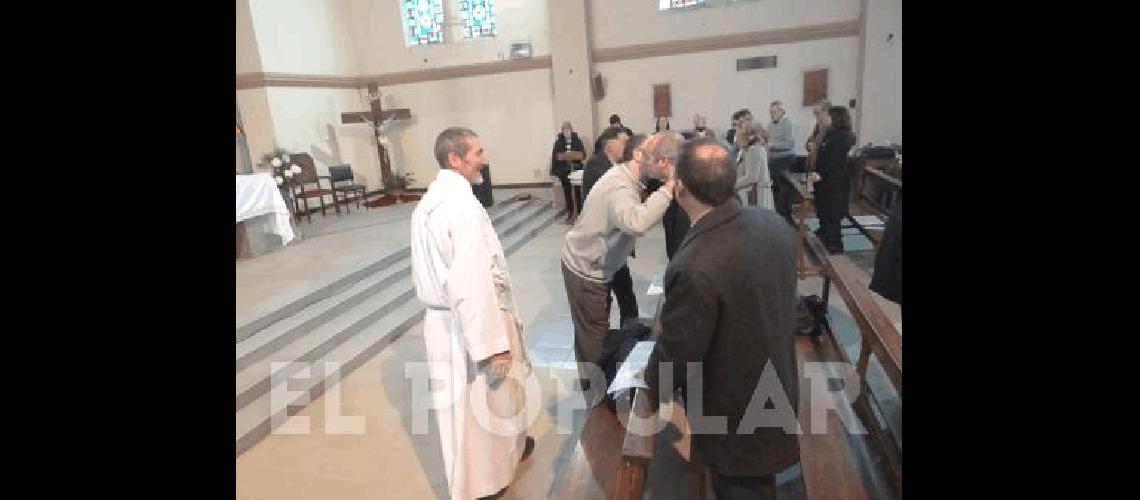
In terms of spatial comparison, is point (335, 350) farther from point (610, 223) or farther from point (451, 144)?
point (451, 144)

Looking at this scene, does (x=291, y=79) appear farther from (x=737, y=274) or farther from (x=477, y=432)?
(x=737, y=274)

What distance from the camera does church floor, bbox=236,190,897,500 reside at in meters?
3.23

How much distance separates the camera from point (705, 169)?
1763 millimetres

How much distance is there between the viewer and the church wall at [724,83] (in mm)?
10531

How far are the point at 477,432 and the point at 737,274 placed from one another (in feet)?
5.44

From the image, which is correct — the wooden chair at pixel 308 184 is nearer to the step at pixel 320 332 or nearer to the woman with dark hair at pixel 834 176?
the step at pixel 320 332

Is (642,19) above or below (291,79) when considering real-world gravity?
above

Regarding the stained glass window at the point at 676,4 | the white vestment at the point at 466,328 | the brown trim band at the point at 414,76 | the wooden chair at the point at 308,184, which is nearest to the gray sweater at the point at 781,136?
the stained glass window at the point at 676,4

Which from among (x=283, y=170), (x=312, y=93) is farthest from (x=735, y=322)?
(x=312, y=93)

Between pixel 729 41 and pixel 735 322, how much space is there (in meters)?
10.4

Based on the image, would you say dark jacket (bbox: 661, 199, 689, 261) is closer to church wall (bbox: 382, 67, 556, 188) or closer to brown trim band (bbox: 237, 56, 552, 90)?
church wall (bbox: 382, 67, 556, 188)

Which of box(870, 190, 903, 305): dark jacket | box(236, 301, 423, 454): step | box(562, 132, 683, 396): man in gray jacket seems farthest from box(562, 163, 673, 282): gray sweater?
box(236, 301, 423, 454): step

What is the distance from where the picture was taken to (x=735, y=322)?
1689 mm
